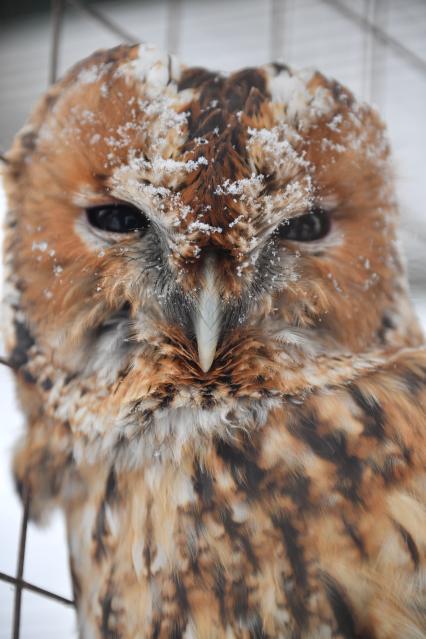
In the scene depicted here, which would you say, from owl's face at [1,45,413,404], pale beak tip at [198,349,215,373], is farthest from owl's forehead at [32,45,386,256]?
pale beak tip at [198,349,215,373]

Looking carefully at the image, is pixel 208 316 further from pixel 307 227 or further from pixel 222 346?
pixel 307 227

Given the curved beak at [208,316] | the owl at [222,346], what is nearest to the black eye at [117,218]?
the owl at [222,346]

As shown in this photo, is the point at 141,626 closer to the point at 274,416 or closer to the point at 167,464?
the point at 167,464

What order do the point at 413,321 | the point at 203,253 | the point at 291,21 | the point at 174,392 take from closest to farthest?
the point at 203,253 → the point at 174,392 → the point at 413,321 → the point at 291,21

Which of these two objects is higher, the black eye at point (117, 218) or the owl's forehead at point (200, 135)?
the owl's forehead at point (200, 135)

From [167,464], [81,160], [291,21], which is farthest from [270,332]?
[291,21]

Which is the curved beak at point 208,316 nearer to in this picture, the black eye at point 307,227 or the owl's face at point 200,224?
the owl's face at point 200,224

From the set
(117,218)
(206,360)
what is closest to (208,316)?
(206,360)
